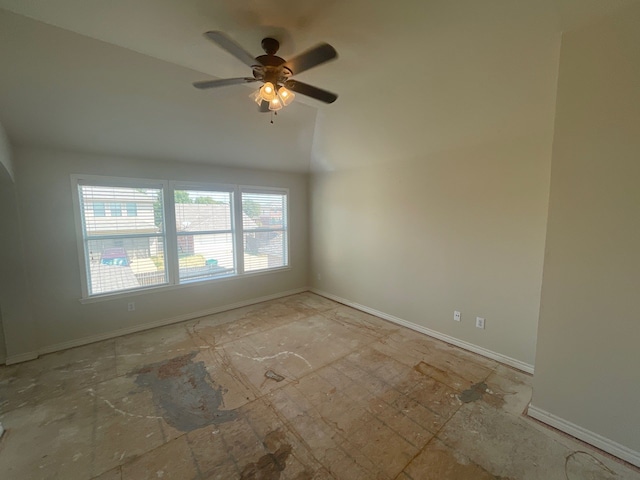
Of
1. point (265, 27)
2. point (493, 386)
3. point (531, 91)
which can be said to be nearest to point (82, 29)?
point (265, 27)

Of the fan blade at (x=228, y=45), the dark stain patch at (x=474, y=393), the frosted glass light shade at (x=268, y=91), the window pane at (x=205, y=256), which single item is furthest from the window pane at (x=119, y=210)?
the dark stain patch at (x=474, y=393)

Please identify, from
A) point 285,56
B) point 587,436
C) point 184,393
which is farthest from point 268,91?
point 587,436

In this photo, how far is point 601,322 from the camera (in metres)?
1.74

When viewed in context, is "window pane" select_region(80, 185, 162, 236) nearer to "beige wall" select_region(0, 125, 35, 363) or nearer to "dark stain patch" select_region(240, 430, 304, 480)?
"beige wall" select_region(0, 125, 35, 363)

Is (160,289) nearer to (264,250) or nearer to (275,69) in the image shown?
(264,250)

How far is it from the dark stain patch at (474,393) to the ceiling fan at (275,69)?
2831 mm

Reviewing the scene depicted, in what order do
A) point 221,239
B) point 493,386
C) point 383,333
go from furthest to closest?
point 221,239 → point 383,333 → point 493,386

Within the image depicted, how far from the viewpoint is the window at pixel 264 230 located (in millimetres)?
4676

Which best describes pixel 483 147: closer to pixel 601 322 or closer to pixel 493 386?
pixel 601 322

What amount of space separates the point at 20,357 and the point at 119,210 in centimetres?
193

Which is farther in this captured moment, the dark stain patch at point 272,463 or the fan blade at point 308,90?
the fan blade at point 308,90

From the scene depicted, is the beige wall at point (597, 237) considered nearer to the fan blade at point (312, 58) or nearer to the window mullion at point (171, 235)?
the fan blade at point (312, 58)

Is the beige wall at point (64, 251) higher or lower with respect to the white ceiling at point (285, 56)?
lower

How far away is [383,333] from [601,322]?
219cm
